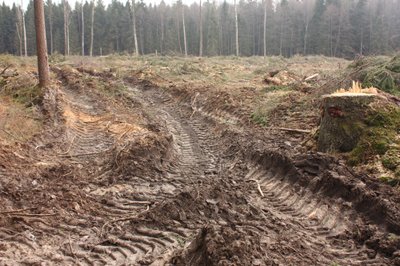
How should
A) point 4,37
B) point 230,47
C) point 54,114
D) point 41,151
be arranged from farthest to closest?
point 230,47 → point 4,37 → point 54,114 → point 41,151

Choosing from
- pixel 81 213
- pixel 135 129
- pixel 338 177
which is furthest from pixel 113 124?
pixel 338 177

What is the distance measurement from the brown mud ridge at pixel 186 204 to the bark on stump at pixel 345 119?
714 millimetres

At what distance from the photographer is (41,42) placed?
12195 millimetres

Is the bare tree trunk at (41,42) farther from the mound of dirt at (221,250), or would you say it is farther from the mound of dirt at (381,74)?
the mound of dirt at (221,250)

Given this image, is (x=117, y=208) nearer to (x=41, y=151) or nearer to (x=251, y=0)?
(x=41, y=151)

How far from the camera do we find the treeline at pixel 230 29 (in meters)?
53.6

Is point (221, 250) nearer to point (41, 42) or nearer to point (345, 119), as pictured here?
point (345, 119)

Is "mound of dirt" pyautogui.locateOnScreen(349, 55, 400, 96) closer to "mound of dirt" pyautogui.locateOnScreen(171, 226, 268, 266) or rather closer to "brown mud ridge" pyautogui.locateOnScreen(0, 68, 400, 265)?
"brown mud ridge" pyautogui.locateOnScreen(0, 68, 400, 265)

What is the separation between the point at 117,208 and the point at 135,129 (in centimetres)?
455

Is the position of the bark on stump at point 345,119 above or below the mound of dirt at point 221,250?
above

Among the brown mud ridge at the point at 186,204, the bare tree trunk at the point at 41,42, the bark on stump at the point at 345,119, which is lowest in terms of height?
the brown mud ridge at the point at 186,204

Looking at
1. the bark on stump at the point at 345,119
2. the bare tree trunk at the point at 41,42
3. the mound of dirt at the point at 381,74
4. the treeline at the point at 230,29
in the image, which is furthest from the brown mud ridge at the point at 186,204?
the treeline at the point at 230,29

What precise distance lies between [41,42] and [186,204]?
9.03 m

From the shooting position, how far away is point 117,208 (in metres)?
5.70
